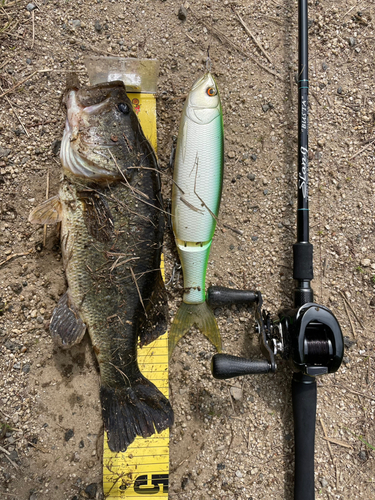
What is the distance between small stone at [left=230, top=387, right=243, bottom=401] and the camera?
250 centimetres

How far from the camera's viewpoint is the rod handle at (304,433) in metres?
2.21

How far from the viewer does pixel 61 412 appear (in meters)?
2.36

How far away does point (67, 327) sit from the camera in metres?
2.23

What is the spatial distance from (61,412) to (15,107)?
7.46 feet

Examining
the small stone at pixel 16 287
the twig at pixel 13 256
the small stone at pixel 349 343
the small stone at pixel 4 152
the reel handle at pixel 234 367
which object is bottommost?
the small stone at pixel 349 343

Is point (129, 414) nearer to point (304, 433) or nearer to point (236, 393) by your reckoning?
point (236, 393)

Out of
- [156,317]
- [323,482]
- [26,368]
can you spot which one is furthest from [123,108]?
[323,482]

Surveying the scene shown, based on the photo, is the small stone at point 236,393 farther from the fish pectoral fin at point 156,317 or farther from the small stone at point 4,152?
the small stone at point 4,152

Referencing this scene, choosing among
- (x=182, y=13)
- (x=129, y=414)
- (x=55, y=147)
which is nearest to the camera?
(x=129, y=414)

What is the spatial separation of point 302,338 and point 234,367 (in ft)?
1.50

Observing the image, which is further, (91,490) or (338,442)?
(338,442)

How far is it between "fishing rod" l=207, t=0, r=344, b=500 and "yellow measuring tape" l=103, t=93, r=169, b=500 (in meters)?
0.54

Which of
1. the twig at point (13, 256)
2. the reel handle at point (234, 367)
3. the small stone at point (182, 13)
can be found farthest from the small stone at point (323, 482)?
the small stone at point (182, 13)

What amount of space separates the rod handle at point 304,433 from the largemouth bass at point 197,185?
32.2 inches
